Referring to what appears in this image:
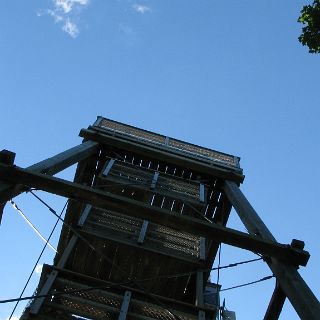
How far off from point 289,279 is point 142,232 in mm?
3840

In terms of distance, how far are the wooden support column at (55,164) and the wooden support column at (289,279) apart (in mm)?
2968

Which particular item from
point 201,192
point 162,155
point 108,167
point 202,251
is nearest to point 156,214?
point 202,251

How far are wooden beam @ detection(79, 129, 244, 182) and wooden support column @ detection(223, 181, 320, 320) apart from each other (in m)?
2.69

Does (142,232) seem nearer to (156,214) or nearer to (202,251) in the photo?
(202,251)

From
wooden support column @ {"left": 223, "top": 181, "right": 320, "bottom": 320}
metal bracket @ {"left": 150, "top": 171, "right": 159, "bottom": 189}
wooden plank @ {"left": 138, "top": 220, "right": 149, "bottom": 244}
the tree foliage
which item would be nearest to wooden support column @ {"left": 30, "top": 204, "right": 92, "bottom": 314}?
wooden plank @ {"left": 138, "top": 220, "right": 149, "bottom": 244}

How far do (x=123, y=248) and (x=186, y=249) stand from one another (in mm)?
1270

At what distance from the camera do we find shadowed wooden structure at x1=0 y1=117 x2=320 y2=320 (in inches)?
233

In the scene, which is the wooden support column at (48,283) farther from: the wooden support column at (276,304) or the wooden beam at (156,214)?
the wooden support column at (276,304)

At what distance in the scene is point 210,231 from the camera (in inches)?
234

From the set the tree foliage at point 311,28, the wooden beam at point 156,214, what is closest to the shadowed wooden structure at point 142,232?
the wooden beam at point 156,214

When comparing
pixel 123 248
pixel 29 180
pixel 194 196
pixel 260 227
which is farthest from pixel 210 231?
pixel 194 196

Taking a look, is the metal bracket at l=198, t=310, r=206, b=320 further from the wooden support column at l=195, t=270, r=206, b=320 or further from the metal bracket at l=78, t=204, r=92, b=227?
the metal bracket at l=78, t=204, r=92, b=227

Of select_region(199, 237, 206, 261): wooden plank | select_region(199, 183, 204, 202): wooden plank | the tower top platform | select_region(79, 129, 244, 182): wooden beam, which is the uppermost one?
the tower top platform

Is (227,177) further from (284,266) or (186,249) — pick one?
(284,266)
